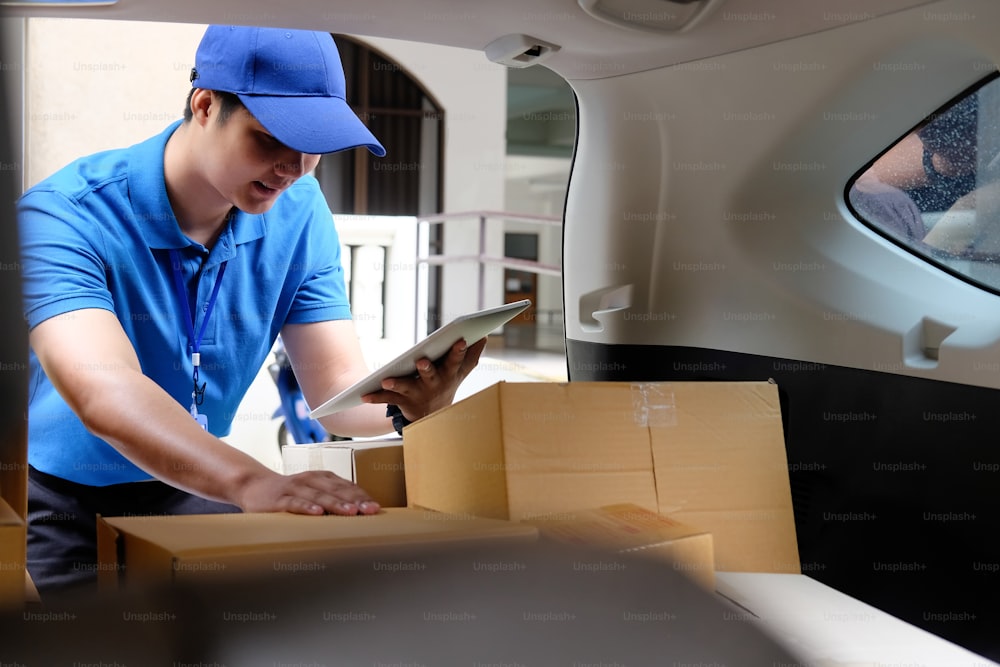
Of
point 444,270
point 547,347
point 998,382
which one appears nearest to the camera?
point 998,382

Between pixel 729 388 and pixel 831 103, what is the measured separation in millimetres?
539

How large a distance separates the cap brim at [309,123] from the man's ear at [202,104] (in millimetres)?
111

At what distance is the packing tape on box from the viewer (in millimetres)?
1442

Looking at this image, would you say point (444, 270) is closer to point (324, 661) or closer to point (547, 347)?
point (547, 347)

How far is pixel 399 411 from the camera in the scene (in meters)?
1.75

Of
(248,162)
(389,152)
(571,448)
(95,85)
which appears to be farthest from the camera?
(389,152)

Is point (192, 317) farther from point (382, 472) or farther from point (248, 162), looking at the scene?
point (382, 472)

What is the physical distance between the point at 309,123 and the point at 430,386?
1.72 ft

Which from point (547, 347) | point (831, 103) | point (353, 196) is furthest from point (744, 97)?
point (547, 347)

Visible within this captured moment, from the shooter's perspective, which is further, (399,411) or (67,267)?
(399,411)

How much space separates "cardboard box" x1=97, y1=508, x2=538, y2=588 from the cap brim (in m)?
0.55

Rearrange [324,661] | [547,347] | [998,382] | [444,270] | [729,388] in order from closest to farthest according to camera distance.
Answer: [324,661], [998,382], [729,388], [444,270], [547,347]

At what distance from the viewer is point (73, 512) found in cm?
165

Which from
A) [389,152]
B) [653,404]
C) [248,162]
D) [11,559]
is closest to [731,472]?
[653,404]
